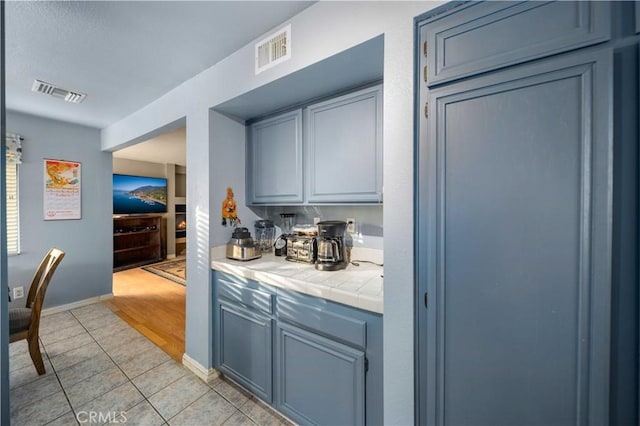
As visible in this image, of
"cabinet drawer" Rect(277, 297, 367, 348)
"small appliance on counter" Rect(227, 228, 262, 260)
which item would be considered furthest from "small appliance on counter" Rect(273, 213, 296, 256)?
"cabinet drawer" Rect(277, 297, 367, 348)

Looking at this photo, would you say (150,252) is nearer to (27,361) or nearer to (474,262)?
(27,361)

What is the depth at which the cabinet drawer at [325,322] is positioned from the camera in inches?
50.2

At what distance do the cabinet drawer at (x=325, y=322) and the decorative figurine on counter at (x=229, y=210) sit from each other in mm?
882

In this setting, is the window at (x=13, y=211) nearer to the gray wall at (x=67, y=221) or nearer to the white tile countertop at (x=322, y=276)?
the gray wall at (x=67, y=221)

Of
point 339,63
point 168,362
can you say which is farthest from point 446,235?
point 168,362

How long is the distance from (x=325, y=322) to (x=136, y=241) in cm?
602

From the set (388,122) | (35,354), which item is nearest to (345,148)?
(388,122)

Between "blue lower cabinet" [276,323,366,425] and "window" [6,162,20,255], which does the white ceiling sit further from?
"blue lower cabinet" [276,323,366,425]

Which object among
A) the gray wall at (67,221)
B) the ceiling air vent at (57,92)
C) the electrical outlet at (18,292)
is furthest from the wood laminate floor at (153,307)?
the ceiling air vent at (57,92)

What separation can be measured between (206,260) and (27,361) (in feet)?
6.12

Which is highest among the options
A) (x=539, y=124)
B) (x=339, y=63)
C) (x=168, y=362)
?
(x=339, y=63)

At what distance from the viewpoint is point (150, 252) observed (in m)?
5.95

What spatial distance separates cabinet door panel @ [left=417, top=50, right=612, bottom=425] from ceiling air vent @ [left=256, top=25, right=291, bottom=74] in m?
0.95

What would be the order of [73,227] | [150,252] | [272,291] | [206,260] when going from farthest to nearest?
[150,252], [73,227], [206,260], [272,291]
